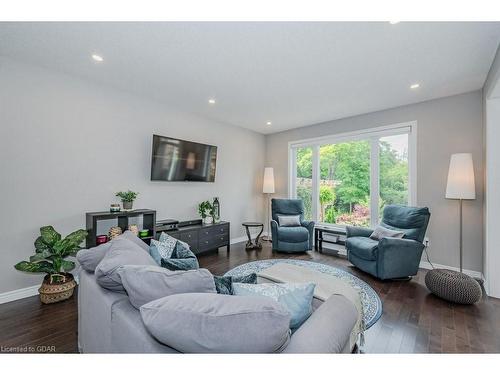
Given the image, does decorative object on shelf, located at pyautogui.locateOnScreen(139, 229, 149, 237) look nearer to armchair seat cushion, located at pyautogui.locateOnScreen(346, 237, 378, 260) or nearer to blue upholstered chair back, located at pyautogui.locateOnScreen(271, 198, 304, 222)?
blue upholstered chair back, located at pyautogui.locateOnScreen(271, 198, 304, 222)

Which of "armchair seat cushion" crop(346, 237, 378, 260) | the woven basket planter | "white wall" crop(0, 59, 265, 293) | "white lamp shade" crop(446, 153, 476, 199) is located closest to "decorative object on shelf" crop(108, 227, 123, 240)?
"white wall" crop(0, 59, 265, 293)

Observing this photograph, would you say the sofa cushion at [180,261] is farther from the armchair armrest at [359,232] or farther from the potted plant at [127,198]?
the armchair armrest at [359,232]

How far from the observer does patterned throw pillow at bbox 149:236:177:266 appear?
5.52 feet

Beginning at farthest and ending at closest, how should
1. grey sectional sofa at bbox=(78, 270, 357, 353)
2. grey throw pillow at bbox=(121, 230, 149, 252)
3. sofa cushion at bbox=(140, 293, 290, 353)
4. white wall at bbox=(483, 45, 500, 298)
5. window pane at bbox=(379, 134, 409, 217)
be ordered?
window pane at bbox=(379, 134, 409, 217) < white wall at bbox=(483, 45, 500, 298) < grey throw pillow at bbox=(121, 230, 149, 252) < grey sectional sofa at bbox=(78, 270, 357, 353) < sofa cushion at bbox=(140, 293, 290, 353)

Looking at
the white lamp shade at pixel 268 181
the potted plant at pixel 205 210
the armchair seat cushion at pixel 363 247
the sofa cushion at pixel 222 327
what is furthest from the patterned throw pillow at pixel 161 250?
the white lamp shade at pixel 268 181

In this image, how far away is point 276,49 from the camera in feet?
7.47

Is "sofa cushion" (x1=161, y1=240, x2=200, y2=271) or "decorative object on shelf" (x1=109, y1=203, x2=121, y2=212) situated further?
"decorative object on shelf" (x1=109, y1=203, x2=121, y2=212)

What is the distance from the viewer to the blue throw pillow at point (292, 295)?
103 centimetres

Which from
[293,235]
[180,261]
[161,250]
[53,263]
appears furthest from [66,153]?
[293,235]

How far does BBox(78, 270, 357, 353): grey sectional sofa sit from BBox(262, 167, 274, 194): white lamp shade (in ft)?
13.1

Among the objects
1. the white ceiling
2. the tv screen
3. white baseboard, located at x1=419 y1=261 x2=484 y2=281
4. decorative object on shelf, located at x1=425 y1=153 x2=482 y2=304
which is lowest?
white baseboard, located at x1=419 y1=261 x2=484 y2=281

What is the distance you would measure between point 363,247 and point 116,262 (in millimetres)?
3090

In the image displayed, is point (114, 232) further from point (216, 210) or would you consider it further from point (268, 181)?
point (268, 181)
